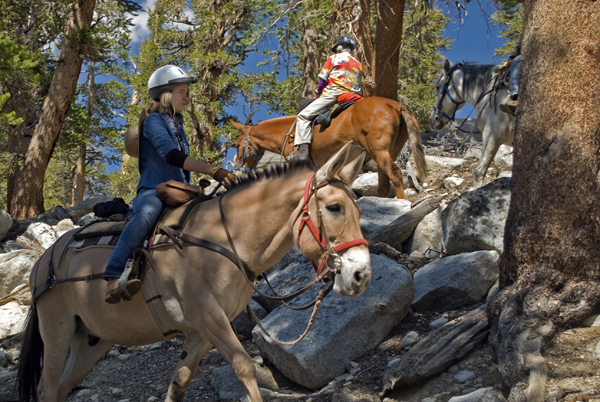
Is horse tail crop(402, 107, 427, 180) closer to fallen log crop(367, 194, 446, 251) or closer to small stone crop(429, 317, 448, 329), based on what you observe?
fallen log crop(367, 194, 446, 251)

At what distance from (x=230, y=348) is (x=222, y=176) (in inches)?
49.7

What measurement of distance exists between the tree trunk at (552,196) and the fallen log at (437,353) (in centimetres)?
19

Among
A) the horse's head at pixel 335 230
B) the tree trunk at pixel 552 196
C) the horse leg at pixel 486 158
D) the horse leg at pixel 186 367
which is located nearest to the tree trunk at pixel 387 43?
the horse leg at pixel 486 158

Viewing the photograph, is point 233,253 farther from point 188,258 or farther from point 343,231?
point 343,231

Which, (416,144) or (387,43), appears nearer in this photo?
(416,144)

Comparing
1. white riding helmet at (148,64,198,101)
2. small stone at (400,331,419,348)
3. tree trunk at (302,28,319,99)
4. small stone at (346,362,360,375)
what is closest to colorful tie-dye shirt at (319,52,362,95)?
tree trunk at (302,28,319,99)

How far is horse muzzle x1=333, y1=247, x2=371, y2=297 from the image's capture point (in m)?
3.01

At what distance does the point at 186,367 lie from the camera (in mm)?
3820

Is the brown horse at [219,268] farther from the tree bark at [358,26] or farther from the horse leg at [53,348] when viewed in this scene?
the tree bark at [358,26]

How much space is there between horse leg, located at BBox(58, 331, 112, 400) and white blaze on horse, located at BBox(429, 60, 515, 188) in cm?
719

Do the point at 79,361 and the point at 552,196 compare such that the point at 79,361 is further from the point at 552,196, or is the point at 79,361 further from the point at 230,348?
the point at 552,196

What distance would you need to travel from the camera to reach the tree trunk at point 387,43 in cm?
1084

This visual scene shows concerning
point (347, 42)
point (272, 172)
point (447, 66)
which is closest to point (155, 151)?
point (272, 172)

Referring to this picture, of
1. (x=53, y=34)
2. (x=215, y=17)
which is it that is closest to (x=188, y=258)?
(x=53, y=34)
